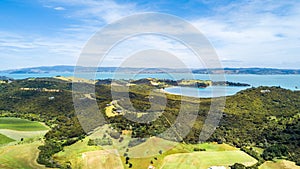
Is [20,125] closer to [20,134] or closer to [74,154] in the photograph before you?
[20,134]

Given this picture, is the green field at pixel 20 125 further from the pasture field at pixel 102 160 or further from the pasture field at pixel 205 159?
the pasture field at pixel 205 159

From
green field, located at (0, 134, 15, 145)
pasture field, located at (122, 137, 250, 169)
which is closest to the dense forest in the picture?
pasture field, located at (122, 137, 250, 169)

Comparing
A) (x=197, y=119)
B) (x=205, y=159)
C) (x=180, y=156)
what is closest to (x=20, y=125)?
(x=197, y=119)

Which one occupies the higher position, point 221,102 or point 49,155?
point 221,102

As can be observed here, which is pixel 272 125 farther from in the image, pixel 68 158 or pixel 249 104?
pixel 68 158

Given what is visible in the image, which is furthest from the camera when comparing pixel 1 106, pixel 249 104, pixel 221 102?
pixel 1 106

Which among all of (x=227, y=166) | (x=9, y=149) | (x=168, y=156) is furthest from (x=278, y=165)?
(x=9, y=149)
